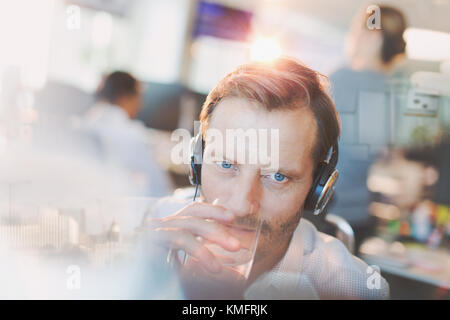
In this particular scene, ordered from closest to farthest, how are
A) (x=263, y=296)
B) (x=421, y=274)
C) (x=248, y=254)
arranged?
(x=248, y=254), (x=263, y=296), (x=421, y=274)

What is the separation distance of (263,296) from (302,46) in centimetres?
59

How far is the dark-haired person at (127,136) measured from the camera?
0.94 meters

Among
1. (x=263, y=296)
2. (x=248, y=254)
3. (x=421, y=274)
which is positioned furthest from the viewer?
(x=421, y=274)

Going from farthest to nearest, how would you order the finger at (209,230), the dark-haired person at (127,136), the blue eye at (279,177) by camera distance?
the dark-haired person at (127,136) < the blue eye at (279,177) < the finger at (209,230)

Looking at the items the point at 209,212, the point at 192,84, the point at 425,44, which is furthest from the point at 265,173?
the point at 425,44

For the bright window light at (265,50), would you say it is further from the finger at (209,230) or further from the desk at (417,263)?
the desk at (417,263)

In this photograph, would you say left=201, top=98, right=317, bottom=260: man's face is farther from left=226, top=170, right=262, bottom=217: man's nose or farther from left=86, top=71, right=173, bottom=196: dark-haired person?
left=86, top=71, right=173, bottom=196: dark-haired person

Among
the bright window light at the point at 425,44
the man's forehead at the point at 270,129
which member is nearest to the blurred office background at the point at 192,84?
the bright window light at the point at 425,44

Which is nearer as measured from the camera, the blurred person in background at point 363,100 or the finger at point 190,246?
the finger at point 190,246

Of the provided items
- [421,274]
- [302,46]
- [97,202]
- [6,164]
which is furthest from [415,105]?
[6,164]

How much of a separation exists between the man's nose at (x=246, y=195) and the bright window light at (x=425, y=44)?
20.4 inches

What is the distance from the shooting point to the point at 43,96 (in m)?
0.94
